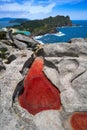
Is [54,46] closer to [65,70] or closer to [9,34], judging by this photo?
[65,70]

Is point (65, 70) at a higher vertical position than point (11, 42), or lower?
higher

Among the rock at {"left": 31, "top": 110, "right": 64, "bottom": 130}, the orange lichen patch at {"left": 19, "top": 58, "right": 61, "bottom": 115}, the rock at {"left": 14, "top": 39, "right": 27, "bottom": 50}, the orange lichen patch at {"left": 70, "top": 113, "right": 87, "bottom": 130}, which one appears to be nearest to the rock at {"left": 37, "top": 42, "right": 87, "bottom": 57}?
the orange lichen patch at {"left": 19, "top": 58, "right": 61, "bottom": 115}

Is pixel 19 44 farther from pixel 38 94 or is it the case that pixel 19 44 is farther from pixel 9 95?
pixel 9 95

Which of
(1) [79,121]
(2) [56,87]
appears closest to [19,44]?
(2) [56,87]

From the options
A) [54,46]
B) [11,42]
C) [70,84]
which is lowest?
[11,42]

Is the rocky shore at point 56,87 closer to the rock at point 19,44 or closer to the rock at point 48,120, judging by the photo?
the rock at point 48,120

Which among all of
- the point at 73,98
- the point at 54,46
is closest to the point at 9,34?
the point at 54,46

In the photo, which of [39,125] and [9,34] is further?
[9,34]

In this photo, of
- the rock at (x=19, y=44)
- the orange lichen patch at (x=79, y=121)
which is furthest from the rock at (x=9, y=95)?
the rock at (x=19, y=44)
